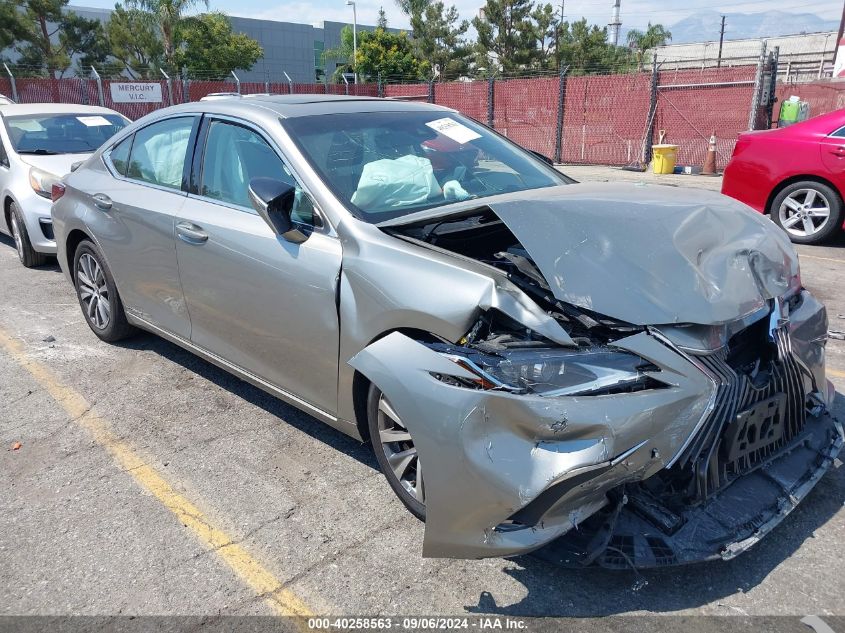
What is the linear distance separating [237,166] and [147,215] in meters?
0.81

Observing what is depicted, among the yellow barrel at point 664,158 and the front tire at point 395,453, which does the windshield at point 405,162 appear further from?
the yellow barrel at point 664,158

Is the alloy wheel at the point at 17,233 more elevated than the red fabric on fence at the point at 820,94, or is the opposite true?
the red fabric on fence at the point at 820,94

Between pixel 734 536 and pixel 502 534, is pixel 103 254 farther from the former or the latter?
pixel 734 536

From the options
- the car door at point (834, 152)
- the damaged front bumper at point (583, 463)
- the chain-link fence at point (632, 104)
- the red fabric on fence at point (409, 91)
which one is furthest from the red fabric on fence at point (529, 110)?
the damaged front bumper at point (583, 463)

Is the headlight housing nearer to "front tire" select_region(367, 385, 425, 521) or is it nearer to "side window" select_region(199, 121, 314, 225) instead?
"side window" select_region(199, 121, 314, 225)

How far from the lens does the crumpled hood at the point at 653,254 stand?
2459mm

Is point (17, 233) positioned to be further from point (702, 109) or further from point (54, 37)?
point (54, 37)

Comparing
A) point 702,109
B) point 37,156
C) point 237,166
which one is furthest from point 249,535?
point 702,109

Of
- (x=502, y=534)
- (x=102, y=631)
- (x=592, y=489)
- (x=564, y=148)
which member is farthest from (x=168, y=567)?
(x=564, y=148)

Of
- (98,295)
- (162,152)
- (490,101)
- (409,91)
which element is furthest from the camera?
(409,91)

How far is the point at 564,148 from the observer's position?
19047 millimetres

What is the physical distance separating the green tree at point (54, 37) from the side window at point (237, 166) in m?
39.2

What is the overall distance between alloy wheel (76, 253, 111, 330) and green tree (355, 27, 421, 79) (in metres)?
45.7

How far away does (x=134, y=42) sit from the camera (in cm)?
4184
